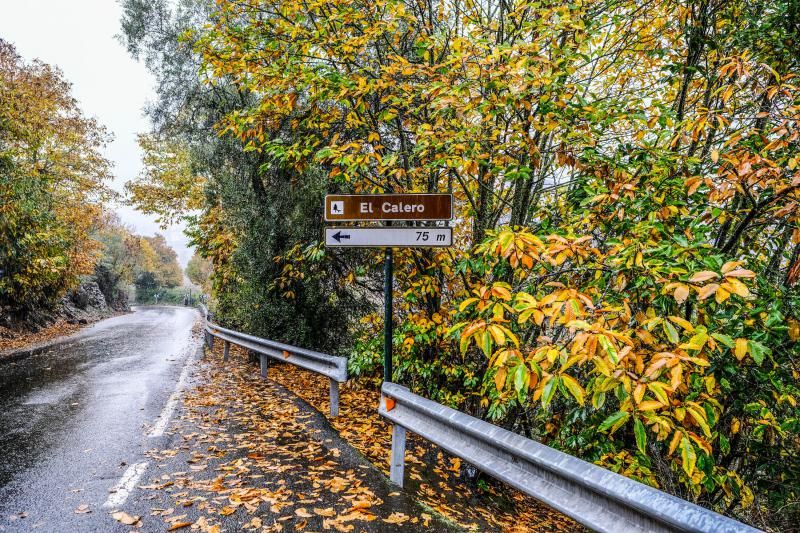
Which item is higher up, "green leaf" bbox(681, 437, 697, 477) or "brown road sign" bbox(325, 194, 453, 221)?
"brown road sign" bbox(325, 194, 453, 221)

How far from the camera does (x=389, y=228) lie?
4.84m

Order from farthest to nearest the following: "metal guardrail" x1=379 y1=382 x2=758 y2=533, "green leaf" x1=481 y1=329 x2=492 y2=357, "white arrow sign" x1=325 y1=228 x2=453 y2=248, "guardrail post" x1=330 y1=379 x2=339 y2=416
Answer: "guardrail post" x1=330 y1=379 x2=339 y2=416
"white arrow sign" x1=325 y1=228 x2=453 y2=248
"green leaf" x1=481 y1=329 x2=492 y2=357
"metal guardrail" x1=379 y1=382 x2=758 y2=533

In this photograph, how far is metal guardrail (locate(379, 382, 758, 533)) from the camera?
192 cm

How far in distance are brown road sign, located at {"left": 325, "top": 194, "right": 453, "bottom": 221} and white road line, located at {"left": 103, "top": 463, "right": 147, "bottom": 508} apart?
124 inches

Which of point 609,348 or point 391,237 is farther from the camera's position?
point 391,237

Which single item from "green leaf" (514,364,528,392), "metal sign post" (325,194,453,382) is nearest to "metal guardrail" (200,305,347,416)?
"metal sign post" (325,194,453,382)

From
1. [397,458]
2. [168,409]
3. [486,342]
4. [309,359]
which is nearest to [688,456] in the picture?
[486,342]

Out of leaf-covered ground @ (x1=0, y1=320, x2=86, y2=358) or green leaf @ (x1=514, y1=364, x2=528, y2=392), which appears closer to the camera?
green leaf @ (x1=514, y1=364, x2=528, y2=392)

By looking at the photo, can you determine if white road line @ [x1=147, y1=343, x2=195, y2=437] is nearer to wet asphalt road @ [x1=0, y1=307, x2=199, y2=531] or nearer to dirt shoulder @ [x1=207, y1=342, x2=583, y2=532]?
wet asphalt road @ [x1=0, y1=307, x2=199, y2=531]

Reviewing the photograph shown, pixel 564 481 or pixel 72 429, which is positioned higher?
pixel 564 481

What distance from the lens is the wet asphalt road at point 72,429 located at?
386 centimetres

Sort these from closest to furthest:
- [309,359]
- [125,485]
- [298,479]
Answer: [125,485]
[298,479]
[309,359]

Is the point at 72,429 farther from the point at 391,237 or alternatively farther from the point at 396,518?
the point at 391,237

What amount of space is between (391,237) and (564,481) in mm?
2935
